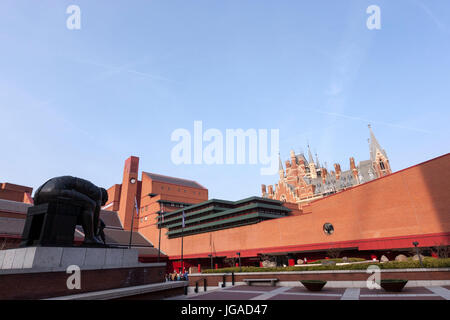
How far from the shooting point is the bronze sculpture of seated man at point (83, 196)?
12383 millimetres

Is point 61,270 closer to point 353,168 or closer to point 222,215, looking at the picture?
point 222,215

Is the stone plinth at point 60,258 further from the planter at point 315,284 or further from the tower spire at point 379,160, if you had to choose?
the tower spire at point 379,160

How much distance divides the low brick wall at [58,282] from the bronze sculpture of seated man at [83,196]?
1968 mm

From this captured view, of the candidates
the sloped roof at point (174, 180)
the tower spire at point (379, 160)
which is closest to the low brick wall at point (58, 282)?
the sloped roof at point (174, 180)

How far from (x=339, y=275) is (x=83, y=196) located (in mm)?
18269

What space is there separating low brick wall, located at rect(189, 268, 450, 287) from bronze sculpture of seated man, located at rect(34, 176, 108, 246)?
13827 mm

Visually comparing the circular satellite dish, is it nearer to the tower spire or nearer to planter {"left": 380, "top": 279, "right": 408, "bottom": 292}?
planter {"left": 380, "top": 279, "right": 408, "bottom": 292}

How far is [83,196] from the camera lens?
43.6 ft

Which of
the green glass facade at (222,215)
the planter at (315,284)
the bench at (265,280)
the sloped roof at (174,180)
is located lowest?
the bench at (265,280)
